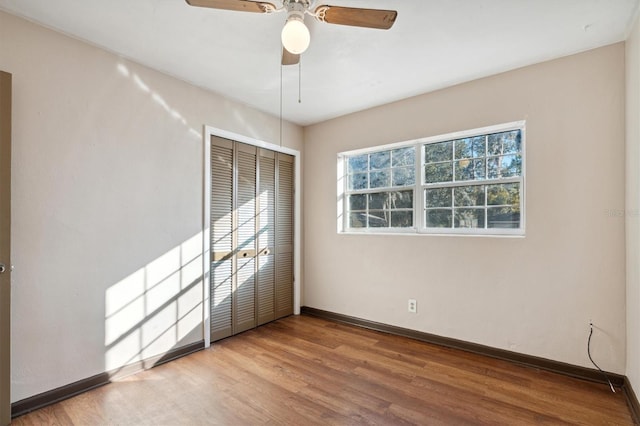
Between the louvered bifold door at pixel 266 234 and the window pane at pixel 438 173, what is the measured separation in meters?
1.80

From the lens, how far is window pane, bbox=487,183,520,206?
2.75 m

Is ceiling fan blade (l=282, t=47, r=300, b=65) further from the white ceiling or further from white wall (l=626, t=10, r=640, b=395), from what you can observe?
white wall (l=626, t=10, r=640, b=395)

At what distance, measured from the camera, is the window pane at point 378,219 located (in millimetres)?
3553

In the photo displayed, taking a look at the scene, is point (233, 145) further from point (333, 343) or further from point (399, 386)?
point (399, 386)

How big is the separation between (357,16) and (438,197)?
6.72 feet

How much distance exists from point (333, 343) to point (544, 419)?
68.5 inches

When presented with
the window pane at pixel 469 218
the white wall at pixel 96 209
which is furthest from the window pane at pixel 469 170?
the white wall at pixel 96 209

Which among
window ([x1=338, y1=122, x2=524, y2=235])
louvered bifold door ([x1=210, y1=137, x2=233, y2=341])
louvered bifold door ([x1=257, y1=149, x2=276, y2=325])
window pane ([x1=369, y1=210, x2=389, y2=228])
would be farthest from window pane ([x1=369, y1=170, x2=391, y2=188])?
louvered bifold door ([x1=210, y1=137, x2=233, y2=341])

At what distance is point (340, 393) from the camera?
2.20m

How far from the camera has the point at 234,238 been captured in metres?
3.35

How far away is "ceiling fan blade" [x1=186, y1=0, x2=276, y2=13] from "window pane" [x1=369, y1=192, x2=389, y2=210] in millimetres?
2355

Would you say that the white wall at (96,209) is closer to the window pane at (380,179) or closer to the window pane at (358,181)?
the window pane at (358,181)

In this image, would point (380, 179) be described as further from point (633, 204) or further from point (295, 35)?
point (295, 35)

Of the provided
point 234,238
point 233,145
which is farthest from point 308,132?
point 234,238
